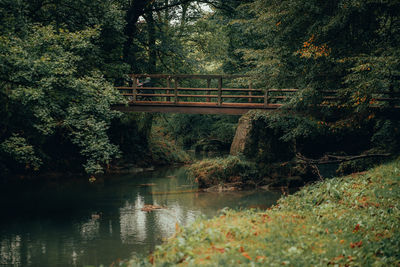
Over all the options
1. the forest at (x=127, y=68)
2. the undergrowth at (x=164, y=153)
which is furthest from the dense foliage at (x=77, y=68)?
the undergrowth at (x=164, y=153)

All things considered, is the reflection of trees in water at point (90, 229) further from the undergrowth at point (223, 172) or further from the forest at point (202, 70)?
the undergrowth at point (223, 172)

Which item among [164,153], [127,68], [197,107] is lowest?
[164,153]

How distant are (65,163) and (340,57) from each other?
48.3ft

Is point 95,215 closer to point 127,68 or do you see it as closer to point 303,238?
point 303,238

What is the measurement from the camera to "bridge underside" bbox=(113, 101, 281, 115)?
16266 millimetres

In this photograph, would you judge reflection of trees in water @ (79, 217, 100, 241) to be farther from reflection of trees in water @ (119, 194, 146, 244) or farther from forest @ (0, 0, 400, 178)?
forest @ (0, 0, 400, 178)

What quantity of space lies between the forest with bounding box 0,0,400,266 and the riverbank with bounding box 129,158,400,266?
8 cm

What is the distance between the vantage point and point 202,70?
72.6 feet

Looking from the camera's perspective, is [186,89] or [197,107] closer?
[197,107]

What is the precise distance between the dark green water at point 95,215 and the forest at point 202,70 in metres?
1.41

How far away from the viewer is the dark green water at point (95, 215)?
8.98 m

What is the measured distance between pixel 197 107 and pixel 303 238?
10.9 meters

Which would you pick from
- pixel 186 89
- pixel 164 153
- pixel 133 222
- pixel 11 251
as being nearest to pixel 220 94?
pixel 186 89

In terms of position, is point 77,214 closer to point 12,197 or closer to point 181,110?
point 12,197
